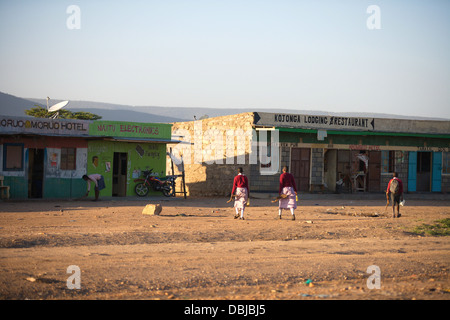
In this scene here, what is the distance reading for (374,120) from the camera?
30.5 metres

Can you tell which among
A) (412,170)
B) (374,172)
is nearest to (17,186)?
(374,172)

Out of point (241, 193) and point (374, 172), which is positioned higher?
point (374, 172)

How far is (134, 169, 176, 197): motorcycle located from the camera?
2480 cm

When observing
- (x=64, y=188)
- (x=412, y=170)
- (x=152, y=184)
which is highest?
(x=412, y=170)

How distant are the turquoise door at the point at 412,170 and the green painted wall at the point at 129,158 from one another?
15477 millimetres

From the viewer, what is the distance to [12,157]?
2183 centimetres

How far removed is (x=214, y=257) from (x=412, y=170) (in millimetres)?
24861

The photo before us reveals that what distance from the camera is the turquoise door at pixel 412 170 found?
103 ft

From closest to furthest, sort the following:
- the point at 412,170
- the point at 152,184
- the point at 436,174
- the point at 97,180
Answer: the point at 97,180
the point at 152,184
the point at 412,170
the point at 436,174

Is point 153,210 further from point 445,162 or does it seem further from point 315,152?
point 445,162

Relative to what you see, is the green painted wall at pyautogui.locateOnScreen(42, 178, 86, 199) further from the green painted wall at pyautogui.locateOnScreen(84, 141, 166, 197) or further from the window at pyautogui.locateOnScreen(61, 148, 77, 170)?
the window at pyautogui.locateOnScreen(61, 148, 77, 170)

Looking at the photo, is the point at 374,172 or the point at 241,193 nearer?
the point at 241,193

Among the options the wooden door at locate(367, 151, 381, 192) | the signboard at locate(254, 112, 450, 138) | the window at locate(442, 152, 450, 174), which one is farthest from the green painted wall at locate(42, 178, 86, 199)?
the window at locate(442, 152, 450, 174)

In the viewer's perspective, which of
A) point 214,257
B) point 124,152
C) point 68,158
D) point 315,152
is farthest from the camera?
point 315,152
